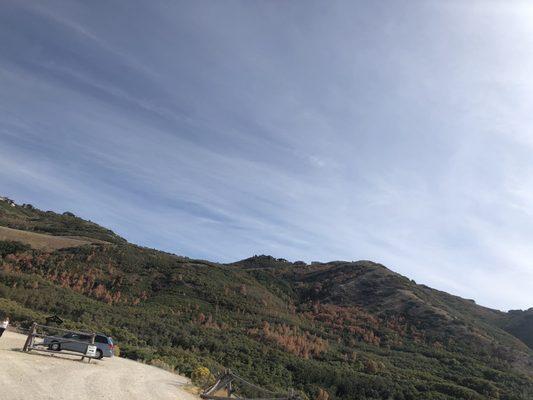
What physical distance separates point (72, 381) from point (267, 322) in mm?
48070

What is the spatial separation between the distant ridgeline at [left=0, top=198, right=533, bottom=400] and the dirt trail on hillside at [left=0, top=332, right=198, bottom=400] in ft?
23.7

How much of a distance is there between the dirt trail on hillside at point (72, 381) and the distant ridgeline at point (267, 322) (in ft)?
23.7

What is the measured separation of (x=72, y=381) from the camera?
14.7 metres

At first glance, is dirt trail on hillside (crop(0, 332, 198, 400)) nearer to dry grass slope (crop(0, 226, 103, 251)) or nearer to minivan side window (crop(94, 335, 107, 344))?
minivan side window (crop(94, 335, 107, 344))

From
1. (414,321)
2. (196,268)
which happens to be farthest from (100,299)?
(414,321)

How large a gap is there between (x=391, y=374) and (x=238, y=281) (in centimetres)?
4549

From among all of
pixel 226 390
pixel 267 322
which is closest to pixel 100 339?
pixel 226 390

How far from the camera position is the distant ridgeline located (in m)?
37.8

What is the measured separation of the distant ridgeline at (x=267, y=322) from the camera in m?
37.8

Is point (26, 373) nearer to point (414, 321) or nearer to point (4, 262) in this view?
point (4, 262)

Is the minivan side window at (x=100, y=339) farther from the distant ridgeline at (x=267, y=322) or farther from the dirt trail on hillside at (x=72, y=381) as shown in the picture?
the distant ridgeline at (x=267, y=322)

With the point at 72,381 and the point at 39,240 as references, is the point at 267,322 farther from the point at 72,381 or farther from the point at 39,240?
the point at 72,381

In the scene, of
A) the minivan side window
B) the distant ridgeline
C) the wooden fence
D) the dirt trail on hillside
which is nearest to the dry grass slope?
the distant ridgeline

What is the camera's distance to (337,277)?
347 feet
